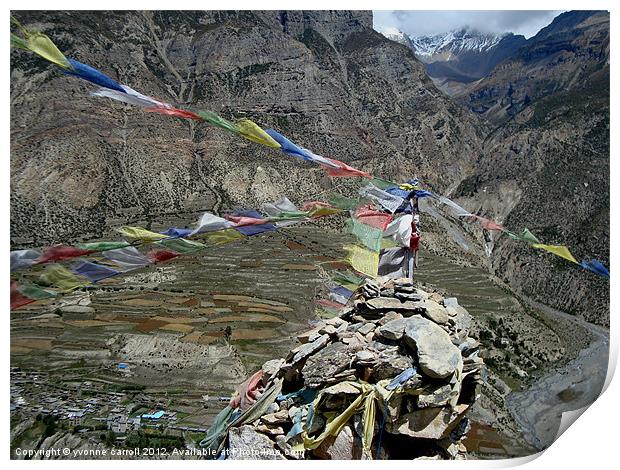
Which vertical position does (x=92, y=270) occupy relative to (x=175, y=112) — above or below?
below

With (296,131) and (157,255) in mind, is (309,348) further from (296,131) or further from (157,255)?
(296,131)

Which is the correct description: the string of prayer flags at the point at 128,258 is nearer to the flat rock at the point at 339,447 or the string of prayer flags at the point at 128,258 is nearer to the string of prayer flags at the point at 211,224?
the string of prayer flags at the point at 211,224

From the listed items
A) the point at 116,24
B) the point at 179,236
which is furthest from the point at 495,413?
the point at 116,24

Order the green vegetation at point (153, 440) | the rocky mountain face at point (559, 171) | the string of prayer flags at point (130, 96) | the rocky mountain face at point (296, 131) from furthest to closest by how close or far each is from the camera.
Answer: the rocky mountain face at point (296, 131)
the rocky mountain face at point (559, 171)
the green vegetation at point (153, 440)
the string of prayer flags at point (130, 96)

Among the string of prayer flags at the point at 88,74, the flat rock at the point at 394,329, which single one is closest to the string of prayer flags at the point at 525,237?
the flat rock at the point at 394,329

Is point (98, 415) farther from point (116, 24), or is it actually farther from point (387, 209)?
point (116, 24)

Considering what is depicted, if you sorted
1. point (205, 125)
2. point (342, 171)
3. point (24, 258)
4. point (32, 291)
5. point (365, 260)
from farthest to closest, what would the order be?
point (205, 125) → point (365, 260) → point (342, 171) → point (32, 291) → point (24, 258)

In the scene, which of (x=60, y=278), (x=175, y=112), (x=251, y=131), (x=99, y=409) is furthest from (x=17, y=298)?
(x=99, y=409)
